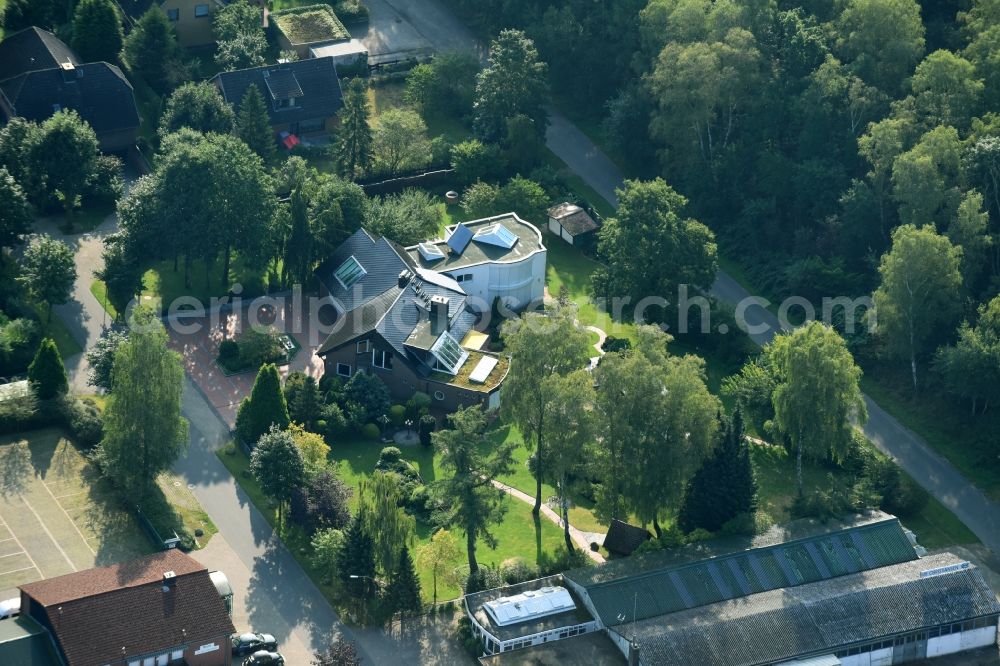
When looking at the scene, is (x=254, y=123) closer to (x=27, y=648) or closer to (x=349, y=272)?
(x=349, y=272)

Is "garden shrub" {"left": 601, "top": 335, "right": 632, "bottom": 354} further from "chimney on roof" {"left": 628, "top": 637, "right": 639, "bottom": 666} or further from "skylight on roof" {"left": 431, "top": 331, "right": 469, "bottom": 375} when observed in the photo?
"chimney on roof" {"left": 628, "top": 637, "right": 639, "bottom": 666}

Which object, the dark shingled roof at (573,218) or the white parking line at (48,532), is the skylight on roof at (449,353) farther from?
the white parking line at (48,532)

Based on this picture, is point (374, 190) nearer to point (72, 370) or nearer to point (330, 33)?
point (330, 33)

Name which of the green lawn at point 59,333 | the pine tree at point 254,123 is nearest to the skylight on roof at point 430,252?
the pine tree at point 254,123

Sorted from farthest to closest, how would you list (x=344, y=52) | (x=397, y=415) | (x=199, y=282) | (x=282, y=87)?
(x=344, y=52), (x=282, y=87), (x=199, y=282), (x=397, y=415)

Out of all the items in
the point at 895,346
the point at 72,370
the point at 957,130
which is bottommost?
the point at 72,370

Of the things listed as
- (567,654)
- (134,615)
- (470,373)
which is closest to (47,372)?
(134,615)

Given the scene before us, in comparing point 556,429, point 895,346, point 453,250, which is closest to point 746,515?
point 556,429
